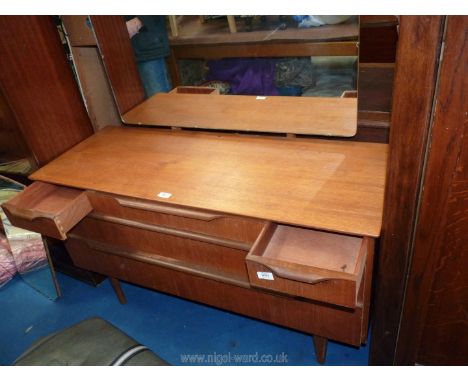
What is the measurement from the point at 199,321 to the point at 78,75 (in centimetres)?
128

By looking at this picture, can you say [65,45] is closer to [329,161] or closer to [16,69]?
[16,69]

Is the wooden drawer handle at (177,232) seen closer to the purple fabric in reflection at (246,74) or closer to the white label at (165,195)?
the white label at (165,195)

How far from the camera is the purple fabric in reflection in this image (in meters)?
1.61

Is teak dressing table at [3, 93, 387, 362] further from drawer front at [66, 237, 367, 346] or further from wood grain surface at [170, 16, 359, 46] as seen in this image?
wood grain surface at [170, 16, 359, 46]

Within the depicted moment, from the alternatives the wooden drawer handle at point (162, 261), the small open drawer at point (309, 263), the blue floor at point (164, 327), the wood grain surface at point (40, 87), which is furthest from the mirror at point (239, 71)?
the blue floor at point (164, 327)

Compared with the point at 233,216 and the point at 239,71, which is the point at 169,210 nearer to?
the point at 233,216

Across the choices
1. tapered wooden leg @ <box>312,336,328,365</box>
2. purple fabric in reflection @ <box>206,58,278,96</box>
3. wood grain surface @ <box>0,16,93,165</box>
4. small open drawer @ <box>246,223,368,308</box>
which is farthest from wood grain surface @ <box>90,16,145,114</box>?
tapered wooden leg @ <box>312,336,328,365</box>

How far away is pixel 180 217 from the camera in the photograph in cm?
132

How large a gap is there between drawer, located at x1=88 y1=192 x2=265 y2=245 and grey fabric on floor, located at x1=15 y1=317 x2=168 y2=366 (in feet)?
1.38

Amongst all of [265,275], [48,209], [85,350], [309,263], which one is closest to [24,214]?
[48,209]

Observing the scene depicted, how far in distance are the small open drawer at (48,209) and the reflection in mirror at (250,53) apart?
0.69 meters

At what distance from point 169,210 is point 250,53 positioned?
750mm

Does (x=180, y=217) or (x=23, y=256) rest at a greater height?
(x=180, y=217)

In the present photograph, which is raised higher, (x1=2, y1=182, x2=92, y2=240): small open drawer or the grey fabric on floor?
(x1=2, y1=182, x2=92, y2=240): small open drawer
